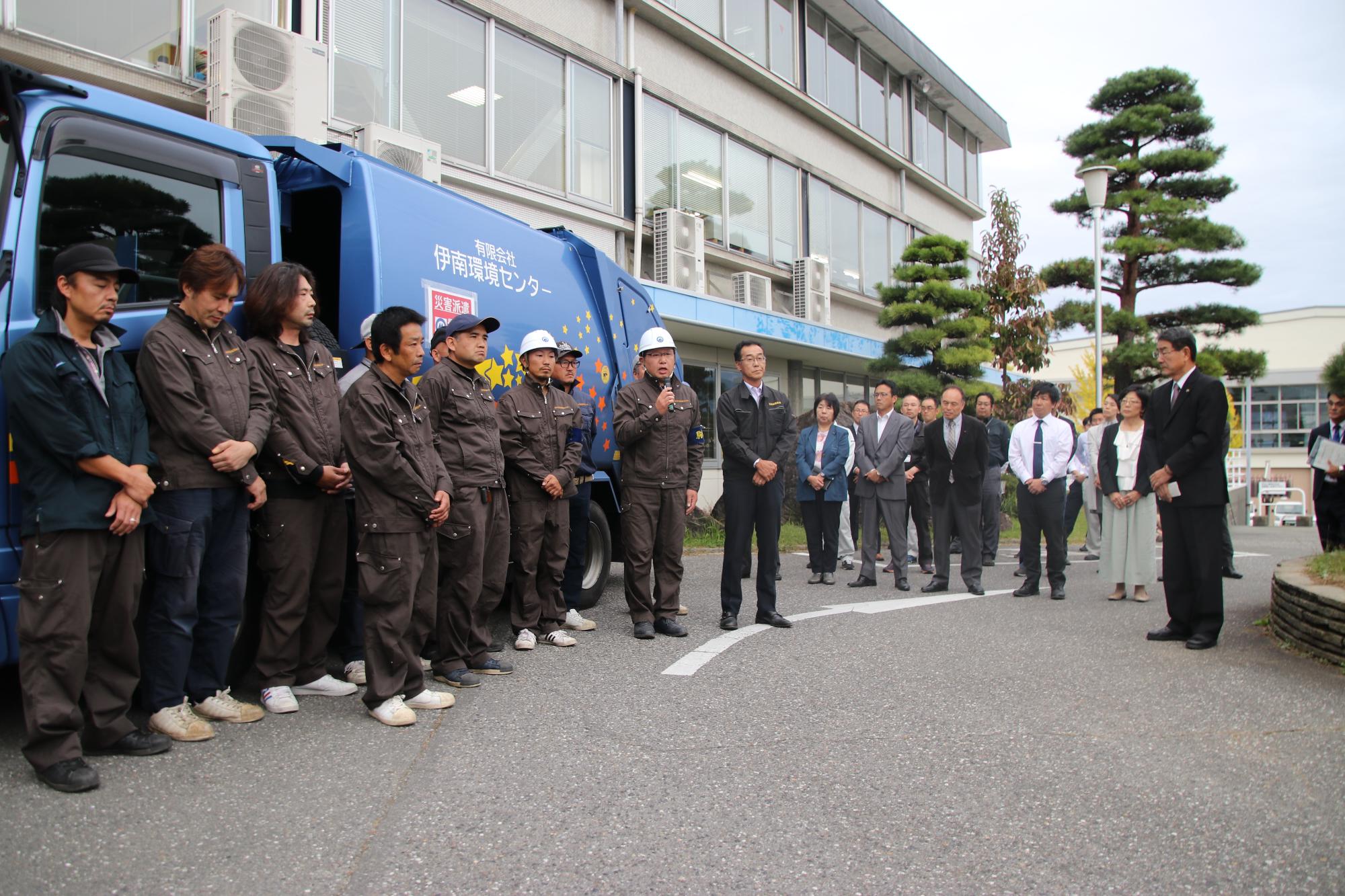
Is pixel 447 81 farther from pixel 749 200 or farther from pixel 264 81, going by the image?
pixel 749 200

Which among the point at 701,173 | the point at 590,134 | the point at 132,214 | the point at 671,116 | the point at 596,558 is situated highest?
the point at 671,116

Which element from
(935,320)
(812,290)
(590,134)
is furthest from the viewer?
(812,290)

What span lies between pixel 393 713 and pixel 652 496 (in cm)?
254

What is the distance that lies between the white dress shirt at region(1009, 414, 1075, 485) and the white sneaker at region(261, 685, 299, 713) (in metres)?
6.49

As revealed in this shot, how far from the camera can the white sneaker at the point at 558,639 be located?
19.5ft

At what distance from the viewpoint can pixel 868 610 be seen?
743 cm

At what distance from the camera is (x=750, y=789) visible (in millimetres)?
3416

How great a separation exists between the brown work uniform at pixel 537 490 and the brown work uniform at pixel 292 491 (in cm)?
140

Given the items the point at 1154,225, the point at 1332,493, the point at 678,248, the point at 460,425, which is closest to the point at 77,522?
the point at 460,425

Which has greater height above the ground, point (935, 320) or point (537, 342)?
point (935, 320)

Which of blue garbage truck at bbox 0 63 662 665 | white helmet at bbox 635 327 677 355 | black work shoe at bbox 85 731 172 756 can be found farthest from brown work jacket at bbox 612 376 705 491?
black work shoe at bbox 85 731 172 756

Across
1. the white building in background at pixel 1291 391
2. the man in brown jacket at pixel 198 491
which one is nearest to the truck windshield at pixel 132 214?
the man in brown jacket at pixel 198 491

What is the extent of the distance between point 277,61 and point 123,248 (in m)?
4.75

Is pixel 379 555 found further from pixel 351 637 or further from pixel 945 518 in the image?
pixel 945 518
